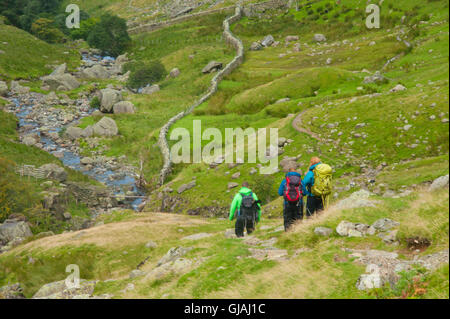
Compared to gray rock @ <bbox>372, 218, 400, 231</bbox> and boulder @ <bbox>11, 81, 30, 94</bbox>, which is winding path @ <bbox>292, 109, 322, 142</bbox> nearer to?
gray rock @ <bbox>372, 218, 400, 231</bbox>

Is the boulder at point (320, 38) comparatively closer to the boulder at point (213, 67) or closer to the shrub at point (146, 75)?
the boulder at point (213, 67)

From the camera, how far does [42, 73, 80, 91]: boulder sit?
63.1 meters

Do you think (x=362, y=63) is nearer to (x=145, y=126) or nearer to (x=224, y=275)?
(x=145, y=126)

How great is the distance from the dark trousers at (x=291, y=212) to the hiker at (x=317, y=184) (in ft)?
1.69

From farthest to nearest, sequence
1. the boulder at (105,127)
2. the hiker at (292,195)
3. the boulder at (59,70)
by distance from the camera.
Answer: the boulder at (59,70) → the boulder at (105,127) → the hiker at (292,195)

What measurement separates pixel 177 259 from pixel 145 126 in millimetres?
36496

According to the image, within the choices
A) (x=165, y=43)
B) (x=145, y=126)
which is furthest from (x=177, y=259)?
(x=165, y=43)

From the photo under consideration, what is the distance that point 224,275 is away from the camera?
10.6 metres

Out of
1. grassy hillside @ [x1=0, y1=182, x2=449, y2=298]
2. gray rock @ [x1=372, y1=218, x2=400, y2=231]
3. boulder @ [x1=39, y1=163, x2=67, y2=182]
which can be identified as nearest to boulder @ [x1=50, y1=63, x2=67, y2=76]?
boulder @ [x1=39, y1=163, x2=67, y2=182]

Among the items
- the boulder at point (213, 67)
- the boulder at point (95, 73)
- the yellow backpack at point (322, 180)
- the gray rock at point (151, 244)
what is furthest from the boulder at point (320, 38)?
the yellow backpack at point (322, 180)

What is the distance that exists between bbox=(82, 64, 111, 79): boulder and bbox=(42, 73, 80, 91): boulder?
6110 millimetres

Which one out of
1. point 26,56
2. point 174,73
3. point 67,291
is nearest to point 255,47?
point 174,73

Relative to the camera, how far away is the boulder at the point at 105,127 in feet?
151

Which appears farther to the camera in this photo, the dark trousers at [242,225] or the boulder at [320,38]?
the boulder at [320,38]
